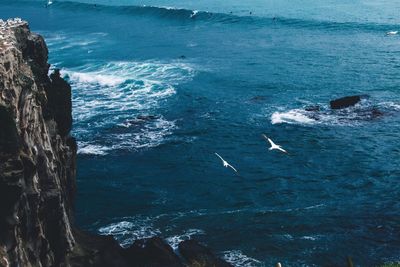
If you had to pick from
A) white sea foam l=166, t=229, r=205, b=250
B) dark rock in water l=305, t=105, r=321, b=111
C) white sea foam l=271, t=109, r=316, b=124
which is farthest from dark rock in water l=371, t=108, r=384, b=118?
white sea foam l=166, t=229, r=205, b=250

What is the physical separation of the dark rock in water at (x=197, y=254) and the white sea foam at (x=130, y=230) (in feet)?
12.1

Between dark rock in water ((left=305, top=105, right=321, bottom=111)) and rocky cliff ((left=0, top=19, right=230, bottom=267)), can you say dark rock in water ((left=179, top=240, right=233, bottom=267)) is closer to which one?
rocky cliff ((left=0, top=19, right=230, bottom=267))

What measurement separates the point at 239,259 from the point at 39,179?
48.1ft

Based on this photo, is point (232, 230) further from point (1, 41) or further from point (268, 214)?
point (1, 41)

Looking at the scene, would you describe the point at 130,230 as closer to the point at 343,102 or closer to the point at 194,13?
the point at 343,102

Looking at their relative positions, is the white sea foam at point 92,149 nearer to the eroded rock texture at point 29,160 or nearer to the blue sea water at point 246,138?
the blue sea water at point 246,138

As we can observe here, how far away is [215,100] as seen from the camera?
6612 centimetres

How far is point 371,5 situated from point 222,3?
130 ft

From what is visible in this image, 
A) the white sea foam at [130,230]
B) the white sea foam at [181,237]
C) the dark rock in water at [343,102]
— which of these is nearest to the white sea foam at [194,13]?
the dark rock in water at [343,102]

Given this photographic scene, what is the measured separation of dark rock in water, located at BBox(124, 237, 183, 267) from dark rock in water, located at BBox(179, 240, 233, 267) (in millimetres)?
761

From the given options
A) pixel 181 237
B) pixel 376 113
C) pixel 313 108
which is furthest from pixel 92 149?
pixel 376 113

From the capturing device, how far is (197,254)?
109ft

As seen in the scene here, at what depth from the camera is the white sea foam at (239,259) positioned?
3362 centimetres

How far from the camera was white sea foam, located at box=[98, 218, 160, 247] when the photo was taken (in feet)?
121
